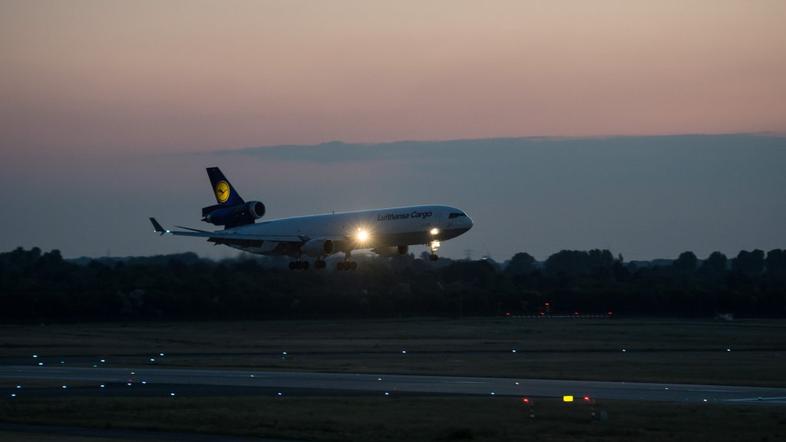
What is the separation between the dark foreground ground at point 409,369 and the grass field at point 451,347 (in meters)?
0.15

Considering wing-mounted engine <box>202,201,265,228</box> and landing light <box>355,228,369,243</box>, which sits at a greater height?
wing-mounted engine <box>202,201,265,228</box>

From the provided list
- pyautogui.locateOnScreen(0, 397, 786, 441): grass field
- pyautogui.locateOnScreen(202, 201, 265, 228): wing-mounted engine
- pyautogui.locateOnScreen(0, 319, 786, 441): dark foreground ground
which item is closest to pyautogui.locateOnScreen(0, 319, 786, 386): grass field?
pyautogui.locateOnScreen(0, 319, 786, 441): dark foreground ground

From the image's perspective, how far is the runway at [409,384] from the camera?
51.7 meters

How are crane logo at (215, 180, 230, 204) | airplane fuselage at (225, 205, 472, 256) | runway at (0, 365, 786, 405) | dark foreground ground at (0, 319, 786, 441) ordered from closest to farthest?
dark foreground ground at (0, 319, 786, 441)
runway at (0, 365, 786, 405)
airplane fuselage at (225, 205, 472, 256)
crane logo at (215, 180, 230, 204)

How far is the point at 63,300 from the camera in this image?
11600 centimetres

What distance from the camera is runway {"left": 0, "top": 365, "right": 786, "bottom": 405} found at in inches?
2036

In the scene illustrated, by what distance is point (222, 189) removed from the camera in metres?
95.3

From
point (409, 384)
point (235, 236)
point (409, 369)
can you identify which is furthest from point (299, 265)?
point (409, 384)

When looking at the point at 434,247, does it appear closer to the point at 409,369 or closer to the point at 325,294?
the point at 409,369

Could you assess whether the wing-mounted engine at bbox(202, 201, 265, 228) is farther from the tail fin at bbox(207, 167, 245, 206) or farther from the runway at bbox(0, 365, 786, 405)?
the runway at bbox(0, 365, 786, 405)

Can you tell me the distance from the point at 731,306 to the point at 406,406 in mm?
95053

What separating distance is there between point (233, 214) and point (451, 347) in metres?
19.1

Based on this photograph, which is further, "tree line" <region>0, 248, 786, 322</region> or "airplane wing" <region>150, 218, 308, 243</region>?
"tree line" <region>0, 248, 786, 322</region>

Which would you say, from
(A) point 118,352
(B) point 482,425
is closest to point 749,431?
(B) point 482,425
